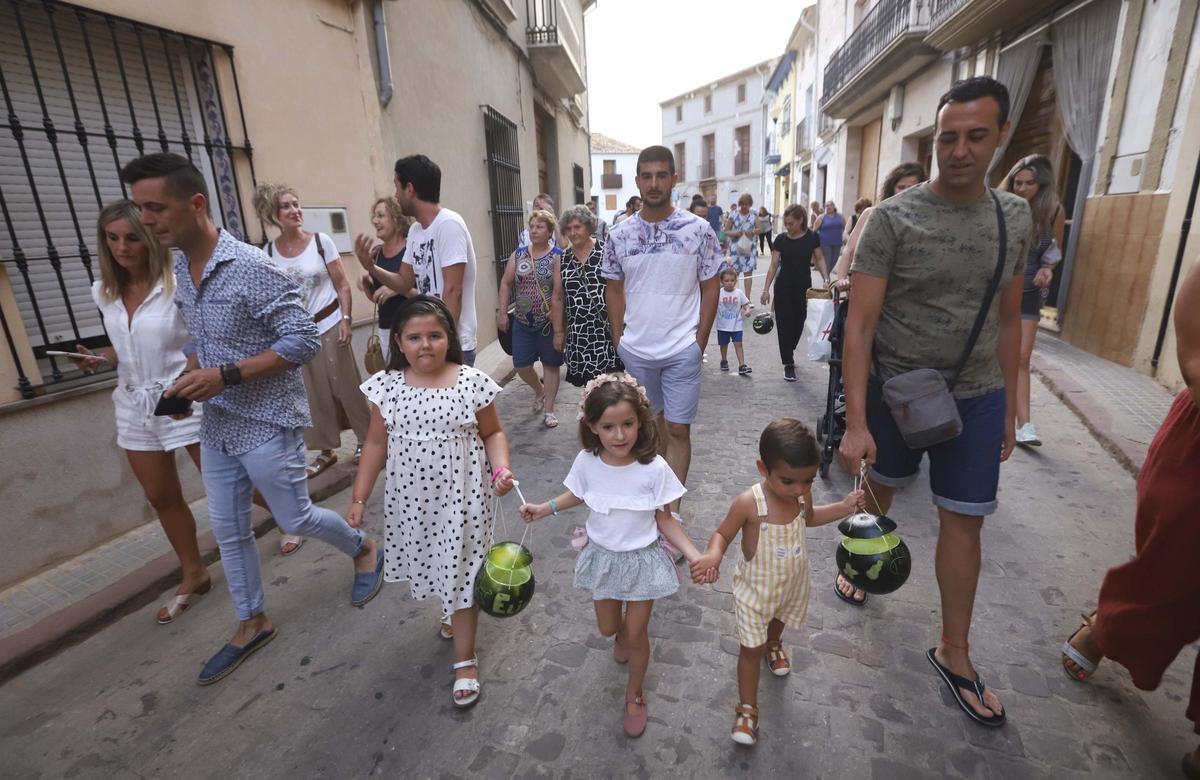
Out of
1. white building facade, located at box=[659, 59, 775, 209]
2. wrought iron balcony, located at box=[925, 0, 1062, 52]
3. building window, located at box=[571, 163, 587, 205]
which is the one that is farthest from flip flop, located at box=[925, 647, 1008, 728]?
white building facade, located at box=[659, 59, 775, 209]

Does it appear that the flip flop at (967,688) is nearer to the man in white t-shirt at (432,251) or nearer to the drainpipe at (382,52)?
the man in white t-shirt at (432,251)

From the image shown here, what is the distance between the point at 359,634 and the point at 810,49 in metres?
27.2

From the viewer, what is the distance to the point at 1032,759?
6.49 ft

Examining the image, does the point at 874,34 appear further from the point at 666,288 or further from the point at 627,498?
the point at 627,498

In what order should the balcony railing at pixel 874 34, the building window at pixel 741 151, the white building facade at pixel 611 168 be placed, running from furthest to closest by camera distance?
1. the white building facade at pixel 611 168
2. the building window at pixel 741 151
3. the balcony railing at pixel 874 34

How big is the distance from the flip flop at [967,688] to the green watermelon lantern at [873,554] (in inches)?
24.0

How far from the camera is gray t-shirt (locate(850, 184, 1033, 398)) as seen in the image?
2.06 m

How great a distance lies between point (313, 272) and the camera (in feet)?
13.1

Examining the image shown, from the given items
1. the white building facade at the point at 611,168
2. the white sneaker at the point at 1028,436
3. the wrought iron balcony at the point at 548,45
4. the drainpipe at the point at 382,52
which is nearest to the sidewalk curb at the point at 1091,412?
the white sneaker at the point at 1028,436

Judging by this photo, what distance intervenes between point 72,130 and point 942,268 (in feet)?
15.8

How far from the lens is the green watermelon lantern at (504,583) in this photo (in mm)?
2025

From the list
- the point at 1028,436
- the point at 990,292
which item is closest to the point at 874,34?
the point at 1028,436

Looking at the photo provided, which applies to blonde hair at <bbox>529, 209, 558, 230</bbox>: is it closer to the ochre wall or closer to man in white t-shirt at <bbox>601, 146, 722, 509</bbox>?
man in white t-shirt at <bbox>601, 146, 722, 509</bbox>

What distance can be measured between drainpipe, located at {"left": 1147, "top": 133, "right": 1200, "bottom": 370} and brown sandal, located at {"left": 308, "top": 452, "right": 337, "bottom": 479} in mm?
7360
